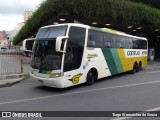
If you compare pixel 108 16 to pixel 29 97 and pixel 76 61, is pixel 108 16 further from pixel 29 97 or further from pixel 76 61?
pixel 29 97

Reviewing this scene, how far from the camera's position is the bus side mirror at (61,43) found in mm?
9414

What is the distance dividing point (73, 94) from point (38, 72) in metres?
2.01

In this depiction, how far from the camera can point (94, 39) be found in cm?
1259

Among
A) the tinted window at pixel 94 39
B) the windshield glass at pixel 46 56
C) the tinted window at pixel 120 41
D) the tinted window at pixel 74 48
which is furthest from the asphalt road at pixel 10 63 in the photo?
the tinted window at pixel 120 41

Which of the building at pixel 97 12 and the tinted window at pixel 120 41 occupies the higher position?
the building at pixel 97 12

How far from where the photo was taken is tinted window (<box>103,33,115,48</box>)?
13.6 metres

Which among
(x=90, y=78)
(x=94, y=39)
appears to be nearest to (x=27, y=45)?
(x=94, y=39)

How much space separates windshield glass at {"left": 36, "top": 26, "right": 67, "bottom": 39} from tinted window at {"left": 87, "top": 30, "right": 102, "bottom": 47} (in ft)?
5.94

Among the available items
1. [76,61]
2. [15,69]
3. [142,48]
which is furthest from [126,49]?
[15,69]

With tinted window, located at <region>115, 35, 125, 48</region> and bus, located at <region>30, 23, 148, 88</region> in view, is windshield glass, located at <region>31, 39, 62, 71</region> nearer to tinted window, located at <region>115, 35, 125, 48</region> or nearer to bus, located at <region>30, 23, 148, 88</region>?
bus, located at <region>30, 23, 148, 88</region>

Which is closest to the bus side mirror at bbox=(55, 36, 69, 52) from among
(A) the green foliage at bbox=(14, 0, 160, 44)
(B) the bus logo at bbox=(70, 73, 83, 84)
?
(B) the bus logo at bbox=(70, 73, 83, 84)

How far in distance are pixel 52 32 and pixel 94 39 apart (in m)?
2.56

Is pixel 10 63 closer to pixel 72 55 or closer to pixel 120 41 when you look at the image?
pixel 72 55

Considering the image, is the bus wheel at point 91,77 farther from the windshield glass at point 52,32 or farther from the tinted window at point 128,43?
the tinted window at point 128,43
